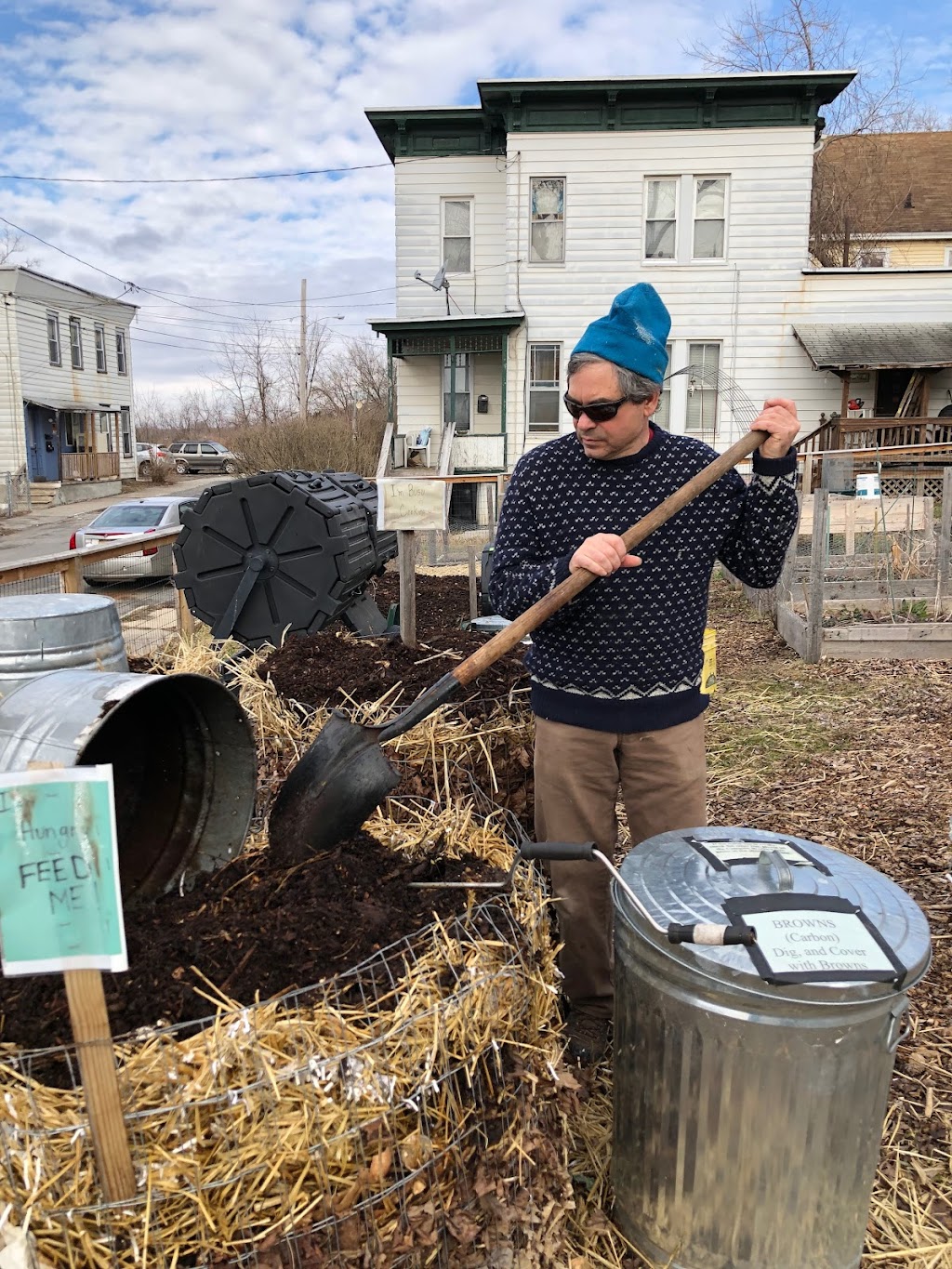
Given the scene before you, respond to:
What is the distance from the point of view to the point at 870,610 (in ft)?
30.2

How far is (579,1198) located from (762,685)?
570 centimetres

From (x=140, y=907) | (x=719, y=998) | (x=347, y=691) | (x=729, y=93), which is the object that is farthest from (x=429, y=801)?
(x=729, y=93)

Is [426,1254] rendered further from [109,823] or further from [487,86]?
[487,86]

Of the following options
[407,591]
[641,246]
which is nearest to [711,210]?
[641,246]

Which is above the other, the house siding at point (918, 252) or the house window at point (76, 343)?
the house siding at point (918, 252)

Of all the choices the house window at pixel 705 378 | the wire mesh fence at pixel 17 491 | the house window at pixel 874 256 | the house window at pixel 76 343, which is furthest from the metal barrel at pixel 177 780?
the house window at pixel 76 343

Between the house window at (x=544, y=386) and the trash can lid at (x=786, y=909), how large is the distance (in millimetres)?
17897

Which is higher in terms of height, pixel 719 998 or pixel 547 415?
pixel 547 415

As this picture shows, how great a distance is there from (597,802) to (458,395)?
18.2 metres

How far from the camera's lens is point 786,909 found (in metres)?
1.86

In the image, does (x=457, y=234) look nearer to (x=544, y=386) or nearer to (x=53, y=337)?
(x=544, y=386)

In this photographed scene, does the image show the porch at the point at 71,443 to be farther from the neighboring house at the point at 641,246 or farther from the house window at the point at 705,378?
the house window at the point at 705,378

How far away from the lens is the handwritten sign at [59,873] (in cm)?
149

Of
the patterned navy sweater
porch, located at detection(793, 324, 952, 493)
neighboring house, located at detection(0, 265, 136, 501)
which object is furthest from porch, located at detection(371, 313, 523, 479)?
the patterned navy sweater
